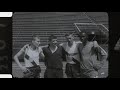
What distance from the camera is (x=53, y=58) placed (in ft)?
11.5

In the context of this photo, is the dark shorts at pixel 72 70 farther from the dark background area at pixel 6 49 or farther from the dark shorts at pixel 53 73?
the dark background area at pixel 6 49

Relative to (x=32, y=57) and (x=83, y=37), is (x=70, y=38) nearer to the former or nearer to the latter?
(x=83, y=37)

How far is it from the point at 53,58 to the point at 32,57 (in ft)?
1.07

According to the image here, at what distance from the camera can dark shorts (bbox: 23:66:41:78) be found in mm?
3500

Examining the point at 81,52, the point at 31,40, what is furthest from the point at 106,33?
the point at 31,40

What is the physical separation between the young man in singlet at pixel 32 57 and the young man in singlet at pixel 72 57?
0.39 m

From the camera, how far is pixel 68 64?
3.48 meters

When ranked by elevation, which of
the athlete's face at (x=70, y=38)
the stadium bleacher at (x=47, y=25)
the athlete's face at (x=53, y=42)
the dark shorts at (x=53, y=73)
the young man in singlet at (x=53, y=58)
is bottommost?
the dark shorts at (x=53, y=73)

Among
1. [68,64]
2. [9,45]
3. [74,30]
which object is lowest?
[68,64]

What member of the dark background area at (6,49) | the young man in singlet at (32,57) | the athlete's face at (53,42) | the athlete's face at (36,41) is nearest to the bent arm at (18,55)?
the young man in singlet at (32,57)

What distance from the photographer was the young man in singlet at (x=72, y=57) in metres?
3.49

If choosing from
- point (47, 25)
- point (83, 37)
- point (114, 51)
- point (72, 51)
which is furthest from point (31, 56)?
point (114, 51)
